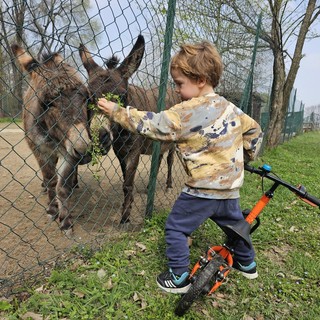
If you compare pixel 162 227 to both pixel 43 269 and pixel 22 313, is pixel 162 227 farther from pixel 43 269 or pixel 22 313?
pixel 22 313

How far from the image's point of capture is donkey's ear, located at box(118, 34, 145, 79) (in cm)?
304

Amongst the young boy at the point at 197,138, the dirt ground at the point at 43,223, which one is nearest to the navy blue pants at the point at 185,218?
the young boy at the point at 197,138

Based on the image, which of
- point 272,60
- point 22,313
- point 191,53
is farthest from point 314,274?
point 272,60

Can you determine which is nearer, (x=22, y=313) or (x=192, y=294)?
(x=22, y=313)

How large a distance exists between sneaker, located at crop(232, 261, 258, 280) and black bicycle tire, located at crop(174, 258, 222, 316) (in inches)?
21.3

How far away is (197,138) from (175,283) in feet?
3.54

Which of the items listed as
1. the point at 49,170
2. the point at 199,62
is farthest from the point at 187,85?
the point at 49,170

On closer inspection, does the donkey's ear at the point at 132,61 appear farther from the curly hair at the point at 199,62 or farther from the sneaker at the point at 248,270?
the sneaker at the point at 248,270

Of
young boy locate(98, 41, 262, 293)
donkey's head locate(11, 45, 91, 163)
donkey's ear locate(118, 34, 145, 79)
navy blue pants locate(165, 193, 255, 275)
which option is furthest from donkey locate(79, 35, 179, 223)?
navy blue pants locate(165, 193, 255, 275)

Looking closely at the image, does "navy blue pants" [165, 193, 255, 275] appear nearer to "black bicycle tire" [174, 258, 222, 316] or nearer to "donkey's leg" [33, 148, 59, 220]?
"black bicycle tire" [174, 258, 222, 316]

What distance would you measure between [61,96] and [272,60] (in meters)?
8.38

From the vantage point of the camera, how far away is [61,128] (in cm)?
288

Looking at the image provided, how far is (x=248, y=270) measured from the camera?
2.62 metres

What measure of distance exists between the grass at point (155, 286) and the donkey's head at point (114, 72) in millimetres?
1425
